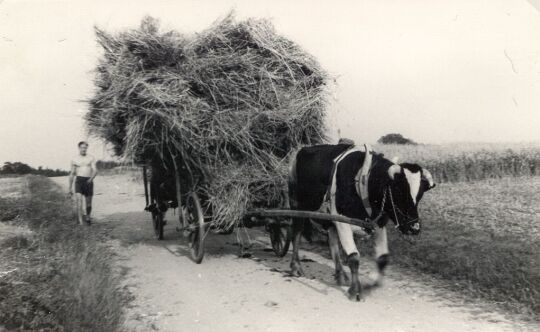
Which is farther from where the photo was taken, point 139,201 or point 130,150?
point 139,201

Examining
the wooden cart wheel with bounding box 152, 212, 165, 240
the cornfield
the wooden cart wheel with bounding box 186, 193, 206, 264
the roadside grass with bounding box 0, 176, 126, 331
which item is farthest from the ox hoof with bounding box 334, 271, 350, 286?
the cornfield

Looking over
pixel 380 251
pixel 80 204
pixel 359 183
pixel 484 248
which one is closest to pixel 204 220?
pixel 359 183

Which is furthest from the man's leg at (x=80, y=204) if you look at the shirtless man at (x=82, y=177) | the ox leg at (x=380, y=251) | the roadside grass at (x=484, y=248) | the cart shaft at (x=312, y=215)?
the ox leg at (x=380, y=251)

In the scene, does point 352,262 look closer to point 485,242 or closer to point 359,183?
point 359,183

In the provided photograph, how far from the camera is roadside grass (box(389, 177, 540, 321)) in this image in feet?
16.3

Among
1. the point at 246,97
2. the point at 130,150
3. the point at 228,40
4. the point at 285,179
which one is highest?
the point at 228,40

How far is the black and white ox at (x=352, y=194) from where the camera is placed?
4.78m

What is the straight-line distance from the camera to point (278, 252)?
735cm

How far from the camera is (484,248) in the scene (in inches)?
244

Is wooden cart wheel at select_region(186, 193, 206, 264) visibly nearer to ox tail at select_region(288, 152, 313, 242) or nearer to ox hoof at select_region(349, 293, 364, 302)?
ox tail at select_region(288, 152, 313, 242)

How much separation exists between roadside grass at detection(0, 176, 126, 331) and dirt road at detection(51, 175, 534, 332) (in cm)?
28

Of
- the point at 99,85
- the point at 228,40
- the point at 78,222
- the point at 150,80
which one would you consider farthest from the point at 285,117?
the point at 78,222

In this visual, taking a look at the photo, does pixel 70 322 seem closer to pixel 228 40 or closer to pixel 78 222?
pixel 228 40

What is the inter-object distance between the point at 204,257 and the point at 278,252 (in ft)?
3.65
